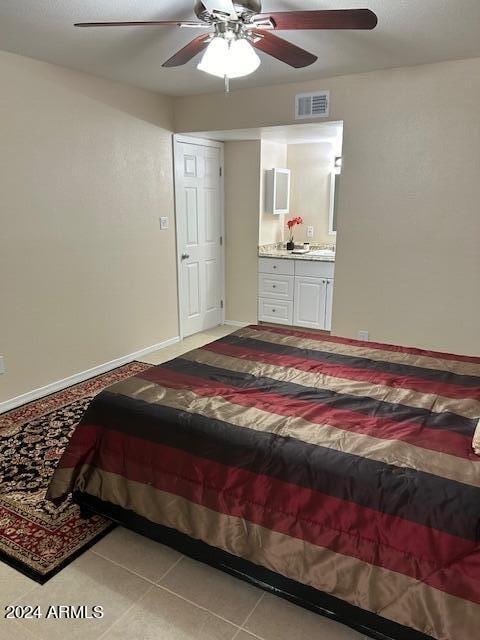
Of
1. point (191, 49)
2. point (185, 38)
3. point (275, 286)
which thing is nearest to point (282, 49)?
point (191, 49)

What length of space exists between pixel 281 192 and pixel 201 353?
3.17m

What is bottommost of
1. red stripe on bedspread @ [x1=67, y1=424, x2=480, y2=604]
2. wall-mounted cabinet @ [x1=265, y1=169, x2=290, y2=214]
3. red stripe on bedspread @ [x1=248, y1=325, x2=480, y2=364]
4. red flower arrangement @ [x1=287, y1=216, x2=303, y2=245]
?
red stripe on bedspread @ [x1=67, y1=424, x2=480, y2=604]

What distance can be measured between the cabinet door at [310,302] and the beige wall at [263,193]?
27.9 inches

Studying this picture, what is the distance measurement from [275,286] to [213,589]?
3635 mm

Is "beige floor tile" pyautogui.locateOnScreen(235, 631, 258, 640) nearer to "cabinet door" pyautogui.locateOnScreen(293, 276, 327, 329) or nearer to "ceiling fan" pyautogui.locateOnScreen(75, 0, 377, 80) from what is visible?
"ceiling fan" pyautogui.locateOnScreen(75, 0, 377, 80)

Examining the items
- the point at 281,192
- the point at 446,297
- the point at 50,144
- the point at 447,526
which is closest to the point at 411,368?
the point at 447,526

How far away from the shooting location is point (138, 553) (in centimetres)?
198

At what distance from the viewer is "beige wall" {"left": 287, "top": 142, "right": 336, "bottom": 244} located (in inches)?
205

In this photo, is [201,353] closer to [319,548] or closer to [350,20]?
[319,548]

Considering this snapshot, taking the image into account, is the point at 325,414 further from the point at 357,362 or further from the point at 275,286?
the point at 275,286

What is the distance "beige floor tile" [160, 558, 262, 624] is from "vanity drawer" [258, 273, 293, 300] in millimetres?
3442

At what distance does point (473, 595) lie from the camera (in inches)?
49.2

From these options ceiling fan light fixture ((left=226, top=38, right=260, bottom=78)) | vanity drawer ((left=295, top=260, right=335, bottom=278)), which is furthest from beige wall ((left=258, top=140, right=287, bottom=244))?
ceiling fan light fixture ((left=226, top=38, right=260, bottom=78))

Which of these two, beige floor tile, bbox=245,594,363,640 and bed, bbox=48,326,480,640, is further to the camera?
beige floor tile, bbox=245,594,363,640
